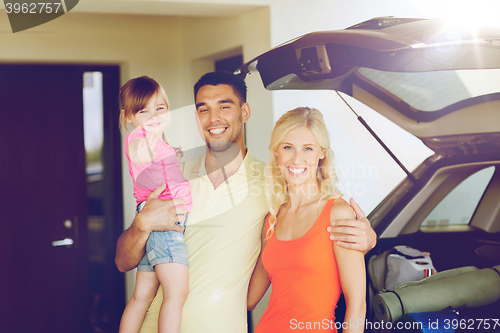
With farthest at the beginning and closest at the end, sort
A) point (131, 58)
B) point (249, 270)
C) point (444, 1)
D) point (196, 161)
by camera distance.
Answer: point (131, 58), point (444, 1), point (196, 161), point (249, 270)

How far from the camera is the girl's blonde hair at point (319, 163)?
Result: 1940mm

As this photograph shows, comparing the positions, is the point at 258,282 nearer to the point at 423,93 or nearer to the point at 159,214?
the point at 159,214

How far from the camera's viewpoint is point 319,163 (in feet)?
6.54

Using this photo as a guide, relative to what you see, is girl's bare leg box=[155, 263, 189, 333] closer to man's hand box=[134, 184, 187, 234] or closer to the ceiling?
man's hand box=[134, 184, 187, 234]

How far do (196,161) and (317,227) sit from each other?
80 cm

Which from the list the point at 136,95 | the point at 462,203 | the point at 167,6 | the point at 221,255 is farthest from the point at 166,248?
the point at 462,203

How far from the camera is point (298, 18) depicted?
8.20ft

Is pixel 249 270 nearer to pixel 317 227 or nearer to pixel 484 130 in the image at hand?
pixel 317 227

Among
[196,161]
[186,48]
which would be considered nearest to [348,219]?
[196,161]

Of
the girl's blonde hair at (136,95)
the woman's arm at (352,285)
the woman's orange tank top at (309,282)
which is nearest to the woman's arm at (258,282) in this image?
the woman's orange tank top at (309,282)

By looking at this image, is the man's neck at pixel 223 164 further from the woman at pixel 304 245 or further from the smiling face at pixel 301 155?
the smiling face at pixel 301 155

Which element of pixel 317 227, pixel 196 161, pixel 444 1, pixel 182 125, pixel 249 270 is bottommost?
pixel 249 270

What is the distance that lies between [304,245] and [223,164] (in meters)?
0.67

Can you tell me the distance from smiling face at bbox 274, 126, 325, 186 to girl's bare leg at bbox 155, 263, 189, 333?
712 millimetres
